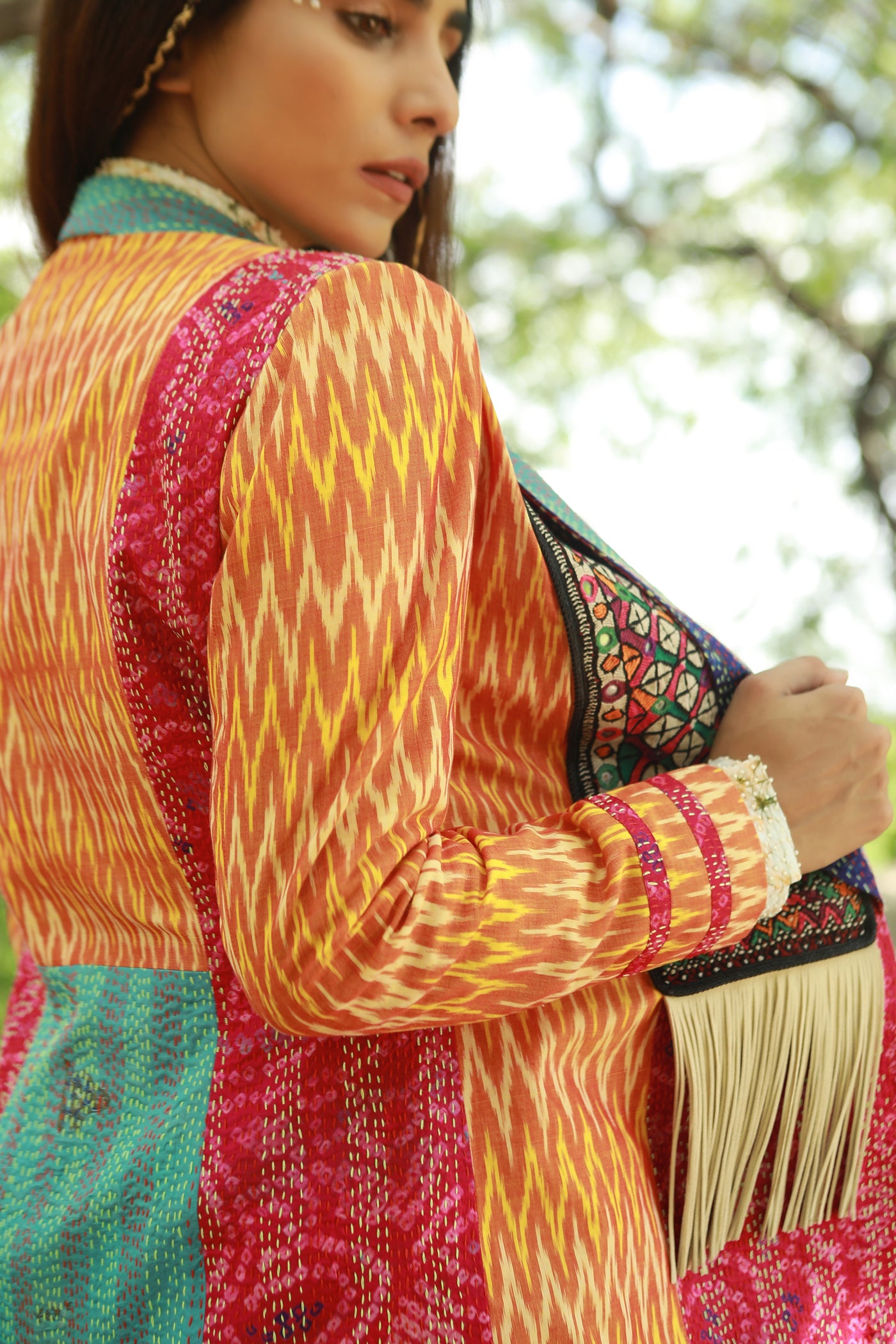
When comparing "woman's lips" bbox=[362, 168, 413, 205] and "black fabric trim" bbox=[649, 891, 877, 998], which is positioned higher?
"woman's lips" bbox=[362, 168, 413, 205]

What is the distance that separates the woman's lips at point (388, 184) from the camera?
0.91 meters

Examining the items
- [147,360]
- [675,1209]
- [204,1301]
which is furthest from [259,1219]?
[147,360]

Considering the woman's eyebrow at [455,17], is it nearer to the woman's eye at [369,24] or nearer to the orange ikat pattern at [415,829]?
the woman's eye at [369,24]

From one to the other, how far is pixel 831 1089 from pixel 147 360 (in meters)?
0.69

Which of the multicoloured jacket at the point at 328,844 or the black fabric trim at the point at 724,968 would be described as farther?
the black fabric trim at the point at 724,968

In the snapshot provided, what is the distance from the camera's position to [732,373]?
5.15 metres

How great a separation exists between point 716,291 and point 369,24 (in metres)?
4.55

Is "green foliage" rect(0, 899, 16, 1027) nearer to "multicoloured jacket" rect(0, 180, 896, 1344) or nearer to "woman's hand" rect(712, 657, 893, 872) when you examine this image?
"multicoloured jacket" rect(0, 180, 896, 1344)

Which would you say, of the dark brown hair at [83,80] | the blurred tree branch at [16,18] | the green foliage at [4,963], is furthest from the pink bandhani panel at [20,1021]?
the green foliage at [4,963]

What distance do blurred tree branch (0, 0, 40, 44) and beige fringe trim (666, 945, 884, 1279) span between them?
2224 mm

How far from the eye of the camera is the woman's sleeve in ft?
1.95


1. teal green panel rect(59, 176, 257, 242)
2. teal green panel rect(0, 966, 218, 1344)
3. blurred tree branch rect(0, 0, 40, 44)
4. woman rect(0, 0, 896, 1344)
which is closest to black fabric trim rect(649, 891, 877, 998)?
woman rect(0, 0, 896, 1344)

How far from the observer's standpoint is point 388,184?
3.04 feet

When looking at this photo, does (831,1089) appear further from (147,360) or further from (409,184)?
(409,184)
